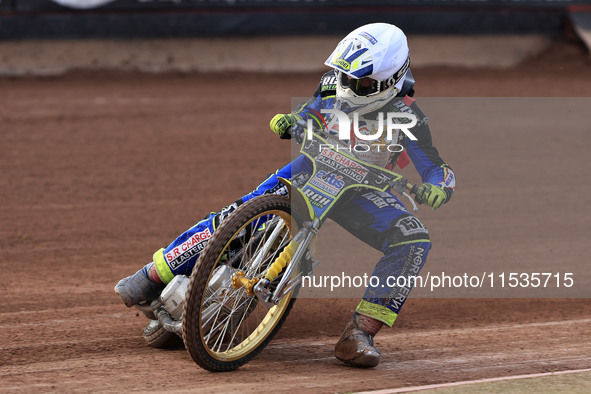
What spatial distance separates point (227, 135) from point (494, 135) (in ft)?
12.5

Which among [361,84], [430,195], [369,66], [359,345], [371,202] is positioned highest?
[369,66]

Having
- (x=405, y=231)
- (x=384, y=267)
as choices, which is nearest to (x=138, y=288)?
(x=384, y=267)

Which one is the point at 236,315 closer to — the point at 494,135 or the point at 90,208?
the point at 90,208

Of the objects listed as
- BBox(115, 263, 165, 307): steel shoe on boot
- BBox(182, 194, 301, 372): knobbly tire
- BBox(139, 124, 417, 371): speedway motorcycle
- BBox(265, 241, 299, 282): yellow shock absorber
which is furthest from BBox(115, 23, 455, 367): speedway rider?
BBox(265, 241, 299, 282): yellow shock absorber

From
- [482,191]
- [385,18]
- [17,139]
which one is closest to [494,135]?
[482,191]

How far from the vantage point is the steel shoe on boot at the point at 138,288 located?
5055mm

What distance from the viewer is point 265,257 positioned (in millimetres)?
5055

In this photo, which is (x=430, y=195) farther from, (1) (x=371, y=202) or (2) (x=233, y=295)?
(2) (x=233, y=295)

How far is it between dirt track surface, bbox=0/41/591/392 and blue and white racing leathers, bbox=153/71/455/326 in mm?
451

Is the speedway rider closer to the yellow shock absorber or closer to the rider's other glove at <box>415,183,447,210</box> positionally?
the rider's other glove at <box>415,183,447,210</box>

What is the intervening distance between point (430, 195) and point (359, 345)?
0.94 metres

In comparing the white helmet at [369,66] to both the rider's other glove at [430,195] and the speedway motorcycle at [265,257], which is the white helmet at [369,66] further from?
the rider's other glove at [430,195]

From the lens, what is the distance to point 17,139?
11328mm

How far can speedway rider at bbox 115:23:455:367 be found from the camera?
490cm
